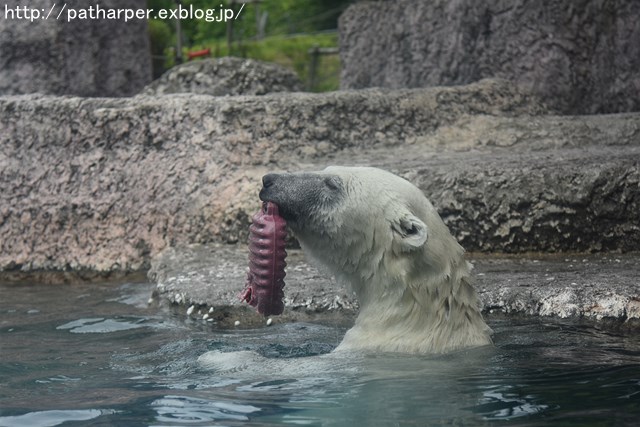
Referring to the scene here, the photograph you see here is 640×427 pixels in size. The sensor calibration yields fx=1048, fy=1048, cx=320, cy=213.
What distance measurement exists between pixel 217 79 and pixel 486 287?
3.72 metres

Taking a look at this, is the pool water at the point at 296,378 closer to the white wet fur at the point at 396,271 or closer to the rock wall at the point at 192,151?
the white wet fur at the point at 396,271

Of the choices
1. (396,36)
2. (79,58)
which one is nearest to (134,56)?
(79,58)

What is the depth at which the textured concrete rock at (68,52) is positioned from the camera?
7.29 metres

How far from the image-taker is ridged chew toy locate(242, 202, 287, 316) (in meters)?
3.71

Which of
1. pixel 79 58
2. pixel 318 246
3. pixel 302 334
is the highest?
pixel 79 58

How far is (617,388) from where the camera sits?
315cm

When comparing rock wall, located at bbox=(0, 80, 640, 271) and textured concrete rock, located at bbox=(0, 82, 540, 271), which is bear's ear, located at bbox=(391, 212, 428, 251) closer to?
rock wall, located at bbox=(0, 80, 640, 271)

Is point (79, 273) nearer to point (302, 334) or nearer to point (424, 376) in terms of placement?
point (302, 334)

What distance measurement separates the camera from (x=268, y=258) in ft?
12.3

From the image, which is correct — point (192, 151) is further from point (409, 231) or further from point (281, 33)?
point (281, 33)

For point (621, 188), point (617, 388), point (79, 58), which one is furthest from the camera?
point (79, 58)

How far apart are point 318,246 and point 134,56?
4.67 m

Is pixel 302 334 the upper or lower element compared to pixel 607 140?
lower

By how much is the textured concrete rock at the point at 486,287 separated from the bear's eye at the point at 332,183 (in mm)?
429
